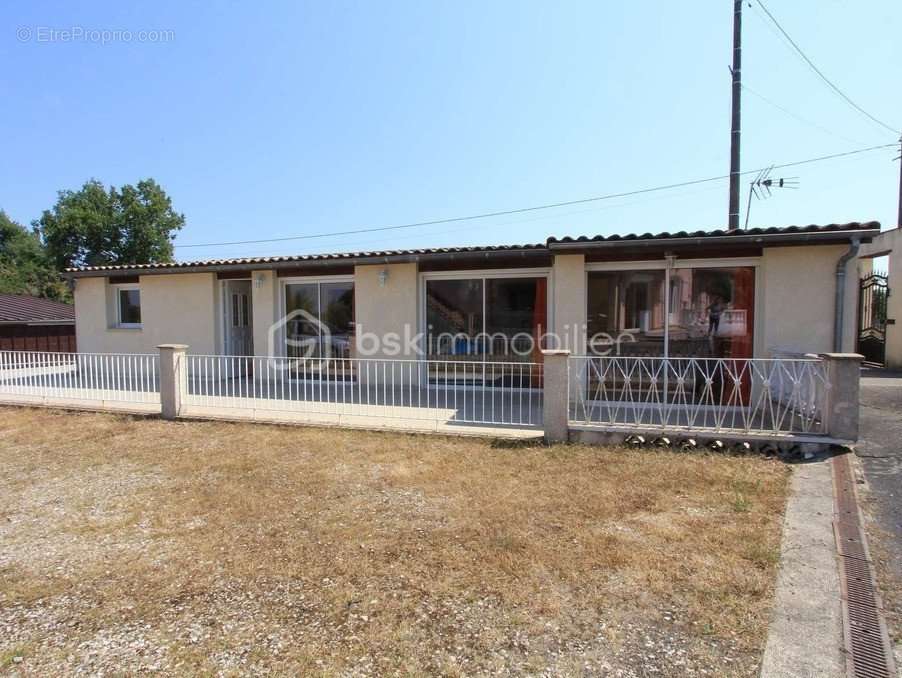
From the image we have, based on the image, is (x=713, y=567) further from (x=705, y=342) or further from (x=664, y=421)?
(x=705, y=342)

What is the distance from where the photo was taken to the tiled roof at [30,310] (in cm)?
1527

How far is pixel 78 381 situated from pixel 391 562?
10227mm

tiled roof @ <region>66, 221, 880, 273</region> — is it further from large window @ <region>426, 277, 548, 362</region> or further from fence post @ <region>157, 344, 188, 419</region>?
fence post @ <region>157, 344, 188, 419</region>

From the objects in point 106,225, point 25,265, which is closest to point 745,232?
point 106,225

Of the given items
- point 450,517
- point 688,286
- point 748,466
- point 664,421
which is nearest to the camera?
point 450,517

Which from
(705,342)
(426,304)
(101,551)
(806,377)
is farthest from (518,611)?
(426,304)

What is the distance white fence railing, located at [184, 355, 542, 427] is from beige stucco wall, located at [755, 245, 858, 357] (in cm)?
361

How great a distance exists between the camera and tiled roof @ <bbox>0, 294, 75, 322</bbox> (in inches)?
601

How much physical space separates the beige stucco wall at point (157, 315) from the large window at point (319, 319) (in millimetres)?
2015

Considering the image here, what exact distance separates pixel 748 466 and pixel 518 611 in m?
3.74

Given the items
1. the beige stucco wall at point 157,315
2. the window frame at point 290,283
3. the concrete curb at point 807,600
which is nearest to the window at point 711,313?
the concrete curb at point 807,600

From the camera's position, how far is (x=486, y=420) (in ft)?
23.8

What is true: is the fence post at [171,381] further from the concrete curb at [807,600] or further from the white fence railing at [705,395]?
the concrete curb at [807,600]

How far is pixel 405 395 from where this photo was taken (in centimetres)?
939
